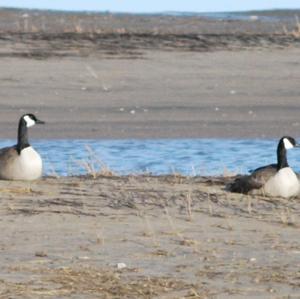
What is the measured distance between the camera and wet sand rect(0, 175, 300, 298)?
744cm

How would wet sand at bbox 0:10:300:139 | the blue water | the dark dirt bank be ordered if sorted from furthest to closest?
1. the dark dirt bank
2. wet sand at bbox 0:10:300:139
3. the blue water

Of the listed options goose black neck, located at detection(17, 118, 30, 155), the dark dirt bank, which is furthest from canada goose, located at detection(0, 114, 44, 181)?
the dark dirt bank

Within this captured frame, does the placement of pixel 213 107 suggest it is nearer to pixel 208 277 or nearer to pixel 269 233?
pixel 269 233

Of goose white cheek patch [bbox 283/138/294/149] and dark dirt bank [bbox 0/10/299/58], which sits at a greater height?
dark dirt bank [bbox 0/10/299/58]

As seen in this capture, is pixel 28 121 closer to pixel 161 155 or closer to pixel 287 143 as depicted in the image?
pixel 287 143

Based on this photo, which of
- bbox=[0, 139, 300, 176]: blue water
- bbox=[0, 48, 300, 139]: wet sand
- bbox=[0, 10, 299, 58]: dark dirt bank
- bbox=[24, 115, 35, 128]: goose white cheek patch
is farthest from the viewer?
bbox=[0, 10, 299, 58]: dark dirt bank

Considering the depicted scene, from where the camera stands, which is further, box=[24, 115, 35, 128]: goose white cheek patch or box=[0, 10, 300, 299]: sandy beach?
box=[24, 115, 35, 128]: goose white cheek patch

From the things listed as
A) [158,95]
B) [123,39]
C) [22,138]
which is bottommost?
[22,138]

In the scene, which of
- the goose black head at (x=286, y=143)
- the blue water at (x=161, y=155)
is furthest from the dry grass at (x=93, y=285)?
the blue water at (x=161, y=155)

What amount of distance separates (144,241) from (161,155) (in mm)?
7769

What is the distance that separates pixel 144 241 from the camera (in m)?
8.73

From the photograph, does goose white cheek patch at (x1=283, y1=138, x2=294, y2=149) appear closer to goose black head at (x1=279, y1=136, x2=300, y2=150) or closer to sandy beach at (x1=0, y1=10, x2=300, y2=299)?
goose black head at (x1=279, y1=136, x2=300, y2=150)

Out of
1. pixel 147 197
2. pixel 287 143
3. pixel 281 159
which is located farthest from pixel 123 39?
pixel 147 197

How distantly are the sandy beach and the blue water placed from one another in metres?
0.67
